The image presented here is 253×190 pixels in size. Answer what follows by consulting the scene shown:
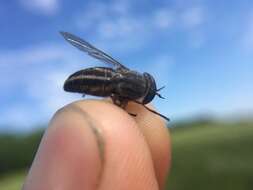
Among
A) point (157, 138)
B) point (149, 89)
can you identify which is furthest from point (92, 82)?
point (157, 138)

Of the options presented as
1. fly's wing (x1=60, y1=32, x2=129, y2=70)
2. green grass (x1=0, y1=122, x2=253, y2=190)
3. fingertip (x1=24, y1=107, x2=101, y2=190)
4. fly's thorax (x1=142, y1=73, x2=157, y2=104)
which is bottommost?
green grass (x1=0, y1=122, x2=253, y2=190)

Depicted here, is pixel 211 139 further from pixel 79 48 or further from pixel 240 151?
pixel 79 48

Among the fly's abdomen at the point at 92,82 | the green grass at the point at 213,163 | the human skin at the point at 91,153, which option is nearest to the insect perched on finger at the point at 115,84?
the fly's abdomen at the point at 92,82

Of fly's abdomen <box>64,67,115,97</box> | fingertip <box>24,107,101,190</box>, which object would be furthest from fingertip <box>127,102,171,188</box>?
fingertip <box>24,107,101,190</box>

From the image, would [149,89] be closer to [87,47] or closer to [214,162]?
[87,47]

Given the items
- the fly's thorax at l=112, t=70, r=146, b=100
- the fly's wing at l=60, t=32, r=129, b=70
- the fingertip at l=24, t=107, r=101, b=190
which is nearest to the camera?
the fingertip at l=24, t=107, r=101, b=190

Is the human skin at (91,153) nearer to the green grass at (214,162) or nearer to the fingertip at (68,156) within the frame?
the fingertip at (68,156)

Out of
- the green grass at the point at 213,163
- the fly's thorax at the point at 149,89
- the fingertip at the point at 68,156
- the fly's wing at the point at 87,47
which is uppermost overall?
the fly's wing at the point at 87,47

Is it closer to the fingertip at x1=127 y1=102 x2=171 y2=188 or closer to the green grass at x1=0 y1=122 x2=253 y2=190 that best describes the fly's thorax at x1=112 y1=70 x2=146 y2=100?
the fingertip at x1=127 y1=102 x2=171 y2=188

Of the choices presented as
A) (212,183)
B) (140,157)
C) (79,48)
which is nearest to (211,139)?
(212,183)
